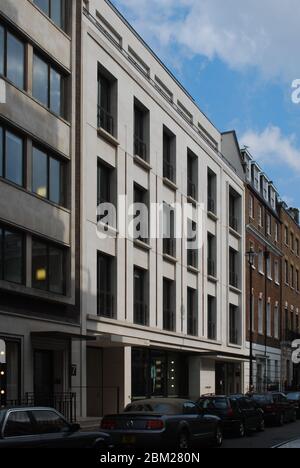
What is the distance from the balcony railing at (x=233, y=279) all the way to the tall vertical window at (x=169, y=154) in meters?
11.6

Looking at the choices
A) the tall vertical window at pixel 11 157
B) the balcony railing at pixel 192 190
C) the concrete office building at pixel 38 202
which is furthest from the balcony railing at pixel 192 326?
the tall vertical window at pixel 11 157

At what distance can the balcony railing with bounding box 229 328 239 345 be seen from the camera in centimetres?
4534

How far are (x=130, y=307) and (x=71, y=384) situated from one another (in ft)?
19.4

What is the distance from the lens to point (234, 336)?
46.2 meters

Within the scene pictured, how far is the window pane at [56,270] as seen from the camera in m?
25.1

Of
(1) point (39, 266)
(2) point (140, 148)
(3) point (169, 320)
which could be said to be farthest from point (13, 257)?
(3) point (169, 320)

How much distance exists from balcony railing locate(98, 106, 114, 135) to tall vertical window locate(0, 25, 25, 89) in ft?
18.3

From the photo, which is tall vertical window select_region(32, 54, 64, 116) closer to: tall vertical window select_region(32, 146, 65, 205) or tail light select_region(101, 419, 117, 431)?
tall vertical window select_region(32, 146, 65, 205)

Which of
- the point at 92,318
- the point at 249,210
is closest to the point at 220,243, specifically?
the point at 249,210

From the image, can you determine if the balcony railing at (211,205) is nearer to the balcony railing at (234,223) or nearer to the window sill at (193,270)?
the balcony railing at (234,223)

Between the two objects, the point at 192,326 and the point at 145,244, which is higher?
the point at 145,244

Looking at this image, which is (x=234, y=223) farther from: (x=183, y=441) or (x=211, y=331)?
(x=183, y=441)

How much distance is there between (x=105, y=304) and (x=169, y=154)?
35.7ft
